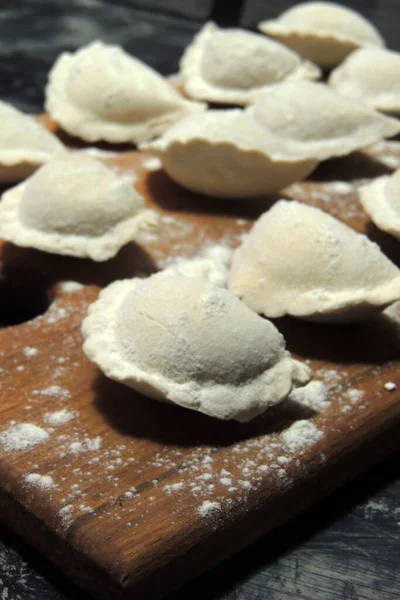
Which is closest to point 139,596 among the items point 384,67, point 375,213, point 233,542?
point 233,542

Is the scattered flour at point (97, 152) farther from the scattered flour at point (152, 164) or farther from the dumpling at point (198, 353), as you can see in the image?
the dumpling at point (198, 353)

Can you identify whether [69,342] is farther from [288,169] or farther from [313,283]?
[288,169]

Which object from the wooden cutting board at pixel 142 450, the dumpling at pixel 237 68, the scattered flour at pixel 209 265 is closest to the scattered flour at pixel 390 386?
the wooden cutting board at pixel 142 450

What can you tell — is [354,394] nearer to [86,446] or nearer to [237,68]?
[86,446]

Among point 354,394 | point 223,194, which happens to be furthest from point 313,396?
point 223,194

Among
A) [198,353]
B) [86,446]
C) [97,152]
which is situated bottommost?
[97,152]

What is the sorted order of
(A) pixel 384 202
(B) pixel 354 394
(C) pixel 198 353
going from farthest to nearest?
(A) pixel 384 202 < (B) pixel 354 394 < (C) pixel 198 353
